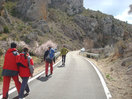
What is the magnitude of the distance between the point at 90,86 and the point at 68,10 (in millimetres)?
83992

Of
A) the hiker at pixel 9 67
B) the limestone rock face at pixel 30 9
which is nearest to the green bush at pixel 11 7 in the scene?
the limestone rock face at pixel 30 9

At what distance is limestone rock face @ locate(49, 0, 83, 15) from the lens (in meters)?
85.8

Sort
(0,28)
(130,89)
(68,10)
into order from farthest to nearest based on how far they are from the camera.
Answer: (68,10) < (0,28) < (130,89)

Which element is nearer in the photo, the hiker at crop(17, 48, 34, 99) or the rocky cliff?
the hiker at crop(17, 48, 34, 99)

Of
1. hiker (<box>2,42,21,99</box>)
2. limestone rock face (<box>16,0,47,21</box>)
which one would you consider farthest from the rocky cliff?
hiker (<box>2,42,21,99</box>)

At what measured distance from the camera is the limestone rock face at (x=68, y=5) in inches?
3379

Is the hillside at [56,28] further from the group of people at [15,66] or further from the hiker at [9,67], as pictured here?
the hiker at [9,67]

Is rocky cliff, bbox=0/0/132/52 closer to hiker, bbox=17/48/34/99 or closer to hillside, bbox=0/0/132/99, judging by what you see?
hillside, bbox=0/0/132/99

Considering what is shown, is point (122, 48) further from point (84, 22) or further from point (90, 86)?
point (84, 22)

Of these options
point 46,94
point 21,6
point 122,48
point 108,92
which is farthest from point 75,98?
point 21,6

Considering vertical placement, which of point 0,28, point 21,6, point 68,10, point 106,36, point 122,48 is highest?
point 68,10

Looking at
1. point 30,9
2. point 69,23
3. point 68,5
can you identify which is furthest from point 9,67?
point 68,5

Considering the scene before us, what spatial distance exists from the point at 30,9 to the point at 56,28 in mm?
13680

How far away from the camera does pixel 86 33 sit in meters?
78.4
